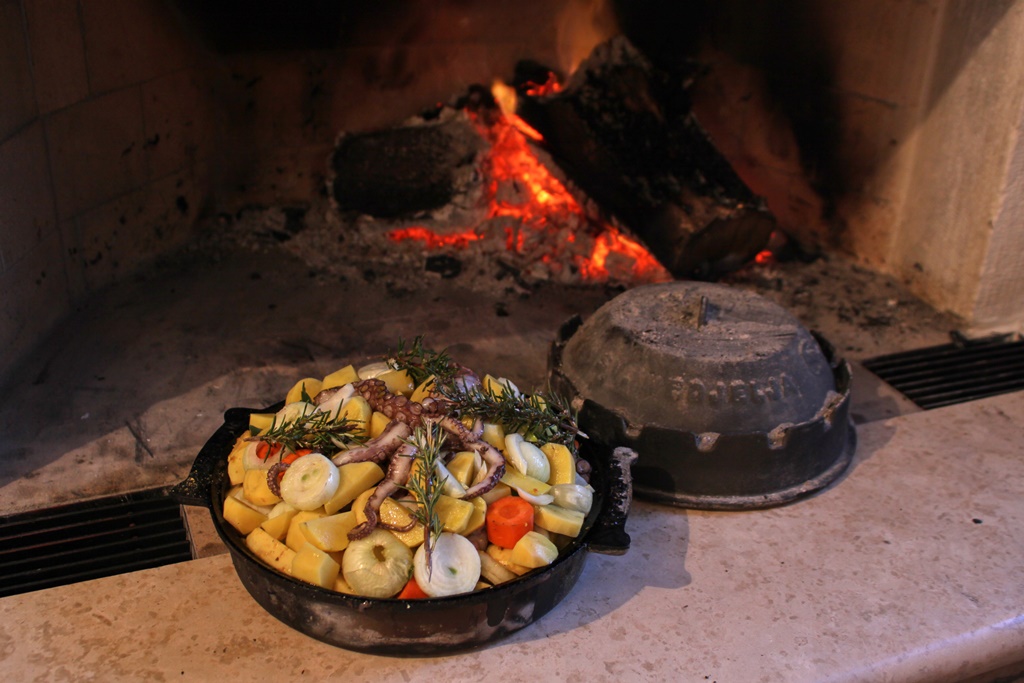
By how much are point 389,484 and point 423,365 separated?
17.5 inches

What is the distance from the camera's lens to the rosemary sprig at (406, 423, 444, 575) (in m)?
1.62

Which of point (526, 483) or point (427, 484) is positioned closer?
point (427, 484)

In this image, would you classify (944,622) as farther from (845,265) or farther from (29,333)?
(29,333)

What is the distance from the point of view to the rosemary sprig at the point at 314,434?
1802mm

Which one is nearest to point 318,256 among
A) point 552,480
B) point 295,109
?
point 295,109

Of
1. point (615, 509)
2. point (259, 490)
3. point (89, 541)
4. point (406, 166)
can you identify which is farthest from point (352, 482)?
point (406, 166)

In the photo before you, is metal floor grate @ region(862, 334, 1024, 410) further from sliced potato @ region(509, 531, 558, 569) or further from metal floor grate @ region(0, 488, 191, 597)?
metal floor grate @ region(0, 488, 191, 597)

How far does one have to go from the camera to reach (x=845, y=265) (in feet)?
11.5

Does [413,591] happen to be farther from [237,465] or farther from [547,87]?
[547,87]

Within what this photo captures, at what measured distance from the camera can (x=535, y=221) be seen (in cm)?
349

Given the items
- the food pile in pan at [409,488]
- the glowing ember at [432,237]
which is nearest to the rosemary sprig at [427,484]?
the food pile in pan at [409,488]

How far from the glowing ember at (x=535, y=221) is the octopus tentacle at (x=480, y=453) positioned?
5.33 ft

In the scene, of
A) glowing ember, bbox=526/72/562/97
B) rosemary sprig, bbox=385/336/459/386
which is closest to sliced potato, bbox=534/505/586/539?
rosemary sprig, bbox=385/336/459/386

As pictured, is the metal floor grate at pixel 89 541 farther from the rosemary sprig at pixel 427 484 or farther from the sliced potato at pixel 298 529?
the rosemary sprig at pixel 427 484
